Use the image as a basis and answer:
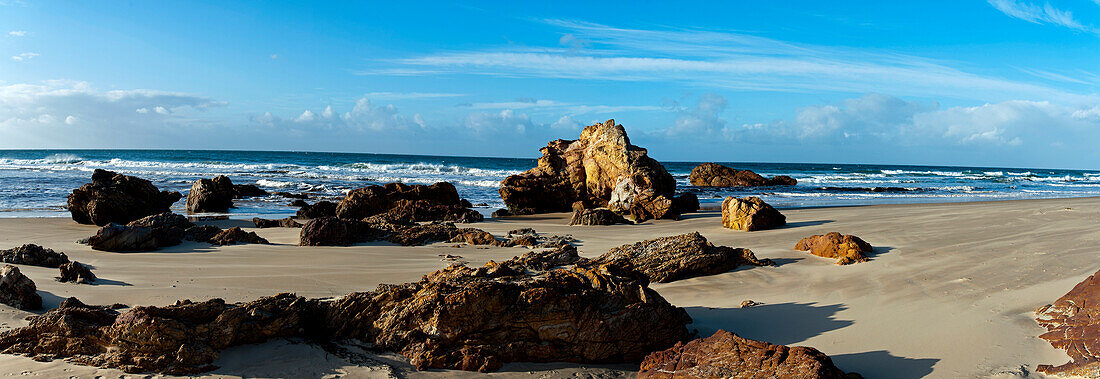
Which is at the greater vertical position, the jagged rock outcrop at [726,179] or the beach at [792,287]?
the jagged rock outcrop at [726,179]

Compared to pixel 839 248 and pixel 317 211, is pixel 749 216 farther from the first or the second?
pixel 317 211

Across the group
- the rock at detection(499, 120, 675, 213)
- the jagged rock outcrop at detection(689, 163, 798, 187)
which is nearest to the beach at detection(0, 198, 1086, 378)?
the rock at detection(499, 120, 675, 213)

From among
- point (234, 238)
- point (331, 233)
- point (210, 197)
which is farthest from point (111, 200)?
point (331, 233)

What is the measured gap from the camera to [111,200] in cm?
1175

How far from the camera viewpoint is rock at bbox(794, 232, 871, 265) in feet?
21.6

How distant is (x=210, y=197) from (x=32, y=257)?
30.9 feet

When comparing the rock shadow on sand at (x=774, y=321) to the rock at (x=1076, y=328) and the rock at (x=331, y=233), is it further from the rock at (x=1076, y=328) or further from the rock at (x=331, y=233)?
the rock at (x=331, y=233)

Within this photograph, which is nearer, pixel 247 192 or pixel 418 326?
pixel 418 326

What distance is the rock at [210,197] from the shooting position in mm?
14953

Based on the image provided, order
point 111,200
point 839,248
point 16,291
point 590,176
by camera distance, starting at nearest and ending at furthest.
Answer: point 16,291
point 839,248
point 111,200
point 590,176

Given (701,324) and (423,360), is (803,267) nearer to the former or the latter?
(701,324)

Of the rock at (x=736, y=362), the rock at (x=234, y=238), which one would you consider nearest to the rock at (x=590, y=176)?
the rock at (x=234, y=238)

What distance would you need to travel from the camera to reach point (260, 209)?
15945mm

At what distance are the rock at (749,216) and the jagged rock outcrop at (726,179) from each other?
82.7 feet
